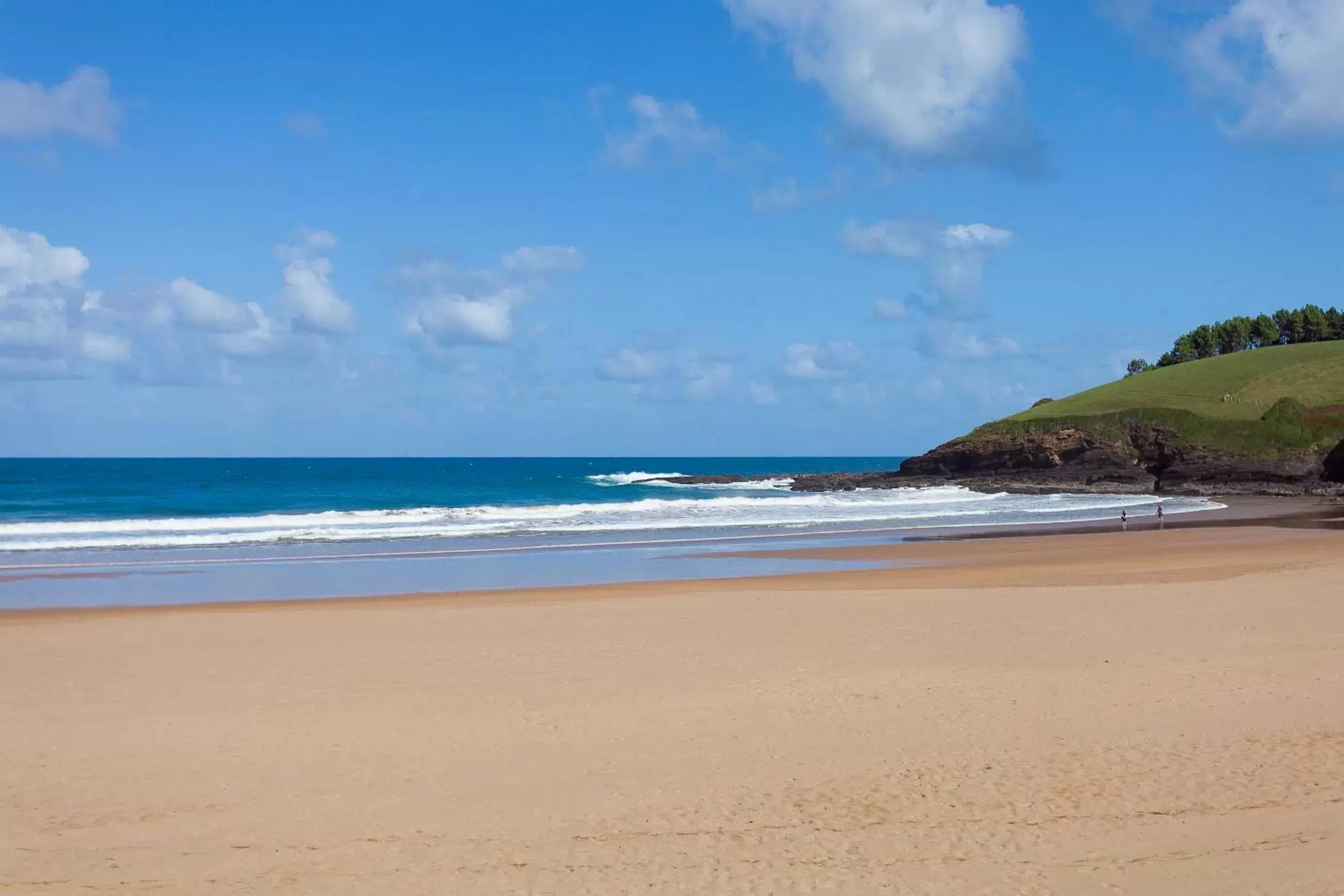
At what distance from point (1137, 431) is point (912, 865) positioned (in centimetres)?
6519

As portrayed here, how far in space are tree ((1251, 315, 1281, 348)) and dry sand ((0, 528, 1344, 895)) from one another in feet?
314

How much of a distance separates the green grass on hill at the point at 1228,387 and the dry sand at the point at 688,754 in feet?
189

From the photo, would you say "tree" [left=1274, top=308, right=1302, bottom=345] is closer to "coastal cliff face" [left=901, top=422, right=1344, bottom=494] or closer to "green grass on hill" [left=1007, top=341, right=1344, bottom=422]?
"green grass on hill" [left=1007, top=341, right=1344, bottom=422]

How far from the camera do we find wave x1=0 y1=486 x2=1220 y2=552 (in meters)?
33.5

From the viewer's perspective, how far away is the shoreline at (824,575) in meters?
17.0

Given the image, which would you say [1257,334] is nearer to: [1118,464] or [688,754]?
[1118,464]

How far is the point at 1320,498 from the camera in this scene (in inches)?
1964

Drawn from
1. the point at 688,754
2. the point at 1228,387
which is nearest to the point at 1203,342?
the point at 1228,387

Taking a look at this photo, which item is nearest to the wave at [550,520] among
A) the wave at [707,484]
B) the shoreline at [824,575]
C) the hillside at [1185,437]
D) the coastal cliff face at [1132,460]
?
the shoreline at [824,575]

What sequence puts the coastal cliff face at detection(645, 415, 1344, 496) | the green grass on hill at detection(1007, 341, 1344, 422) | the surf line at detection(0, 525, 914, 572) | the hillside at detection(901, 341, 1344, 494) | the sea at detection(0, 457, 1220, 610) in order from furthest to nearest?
the green grass on hill at detection(1007, 341, 1344, 422), the hillside at detection(901, 341, 1344, 494), the coastal cliff face at detection(645, 415, 1344, 496), the surf line at detection(0, 525, 914, 572), the sea at detection(0, 457, 1220, 610)

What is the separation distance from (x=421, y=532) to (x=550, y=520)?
20.7 ft

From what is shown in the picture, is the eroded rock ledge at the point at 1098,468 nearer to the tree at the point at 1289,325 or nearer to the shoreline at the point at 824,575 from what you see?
the shoreline at the point at 824,575

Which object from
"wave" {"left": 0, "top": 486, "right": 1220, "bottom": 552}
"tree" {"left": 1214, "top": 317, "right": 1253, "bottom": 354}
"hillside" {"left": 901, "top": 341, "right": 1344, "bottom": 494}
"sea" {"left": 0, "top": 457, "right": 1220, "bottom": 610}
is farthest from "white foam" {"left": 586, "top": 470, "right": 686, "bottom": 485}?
"tree" {"left": 1214, "top": 317, "right": 1253, "bottom": 354}

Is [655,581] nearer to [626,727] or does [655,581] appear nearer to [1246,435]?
[626,727]
